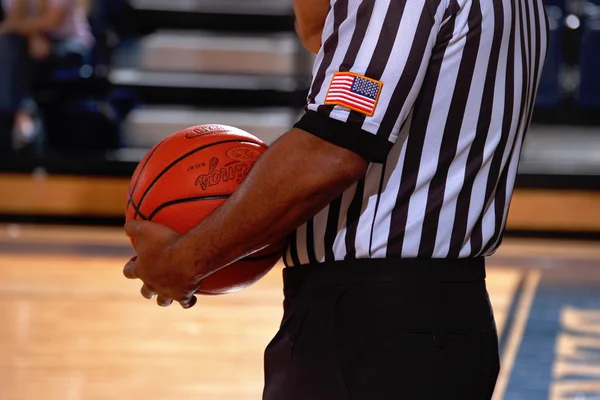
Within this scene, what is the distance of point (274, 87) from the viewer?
841 cm

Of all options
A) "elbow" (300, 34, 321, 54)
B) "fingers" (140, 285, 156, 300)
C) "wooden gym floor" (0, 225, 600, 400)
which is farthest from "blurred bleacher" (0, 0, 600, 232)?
"fingers" (140, 285, 156, 300)

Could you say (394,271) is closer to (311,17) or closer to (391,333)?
(391,333)

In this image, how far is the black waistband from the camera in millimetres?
1362

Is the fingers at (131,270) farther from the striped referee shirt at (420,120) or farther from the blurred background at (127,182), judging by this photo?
the blurred background at (127,182)

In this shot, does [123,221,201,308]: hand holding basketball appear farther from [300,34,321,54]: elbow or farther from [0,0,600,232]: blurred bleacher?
[0,0,600,232]: blurred bleacher

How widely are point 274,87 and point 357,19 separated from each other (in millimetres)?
7137

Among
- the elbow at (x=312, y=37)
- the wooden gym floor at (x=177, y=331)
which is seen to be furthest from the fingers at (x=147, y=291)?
the wooden gym floor at (x=177, y=331)

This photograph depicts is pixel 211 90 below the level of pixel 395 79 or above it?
below

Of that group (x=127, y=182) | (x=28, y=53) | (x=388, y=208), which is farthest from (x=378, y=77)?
(x=28, y=53)

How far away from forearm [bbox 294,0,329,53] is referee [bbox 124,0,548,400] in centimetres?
15

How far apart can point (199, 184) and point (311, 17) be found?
0.30 meters

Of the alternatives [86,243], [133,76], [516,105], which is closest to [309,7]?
[516,105]

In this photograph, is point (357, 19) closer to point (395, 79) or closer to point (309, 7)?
point (395, 79)

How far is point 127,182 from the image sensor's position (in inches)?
288
